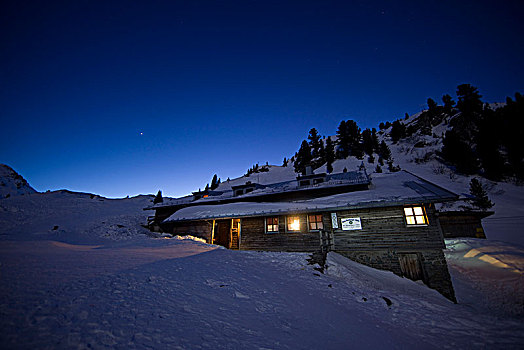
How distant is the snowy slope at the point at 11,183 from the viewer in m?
56.0

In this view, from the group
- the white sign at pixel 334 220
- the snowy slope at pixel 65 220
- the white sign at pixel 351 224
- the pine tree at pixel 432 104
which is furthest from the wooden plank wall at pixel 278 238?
the pine tree at pixel 432 104

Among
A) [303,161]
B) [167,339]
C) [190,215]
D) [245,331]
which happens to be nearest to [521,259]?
[245,331]

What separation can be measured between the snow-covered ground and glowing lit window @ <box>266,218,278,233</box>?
3554mm

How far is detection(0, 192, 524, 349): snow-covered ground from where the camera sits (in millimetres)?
3619

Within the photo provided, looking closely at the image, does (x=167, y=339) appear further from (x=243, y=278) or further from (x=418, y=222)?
(x=418, y=222)

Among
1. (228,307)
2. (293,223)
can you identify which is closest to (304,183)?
(293,223)

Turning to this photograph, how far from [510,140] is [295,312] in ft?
184

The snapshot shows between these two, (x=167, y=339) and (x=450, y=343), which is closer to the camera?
(x=167, y=339)

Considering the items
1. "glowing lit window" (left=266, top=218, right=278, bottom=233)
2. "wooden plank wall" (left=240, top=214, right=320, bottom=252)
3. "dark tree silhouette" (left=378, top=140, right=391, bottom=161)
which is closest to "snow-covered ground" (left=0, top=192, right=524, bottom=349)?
"wooden plank wall" (left=240, top=214, right=320, bottom=252)

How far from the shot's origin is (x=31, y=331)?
3127 mm

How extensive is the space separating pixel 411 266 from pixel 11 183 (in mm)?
99142

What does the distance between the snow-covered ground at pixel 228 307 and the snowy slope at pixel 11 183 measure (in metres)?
75.0

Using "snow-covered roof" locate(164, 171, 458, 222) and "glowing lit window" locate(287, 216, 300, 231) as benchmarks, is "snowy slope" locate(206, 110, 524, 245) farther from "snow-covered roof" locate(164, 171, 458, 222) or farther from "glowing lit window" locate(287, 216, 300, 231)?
"glowing lit window" locate(287, 216, 300, 231)

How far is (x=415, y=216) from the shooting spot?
12.7 metres
